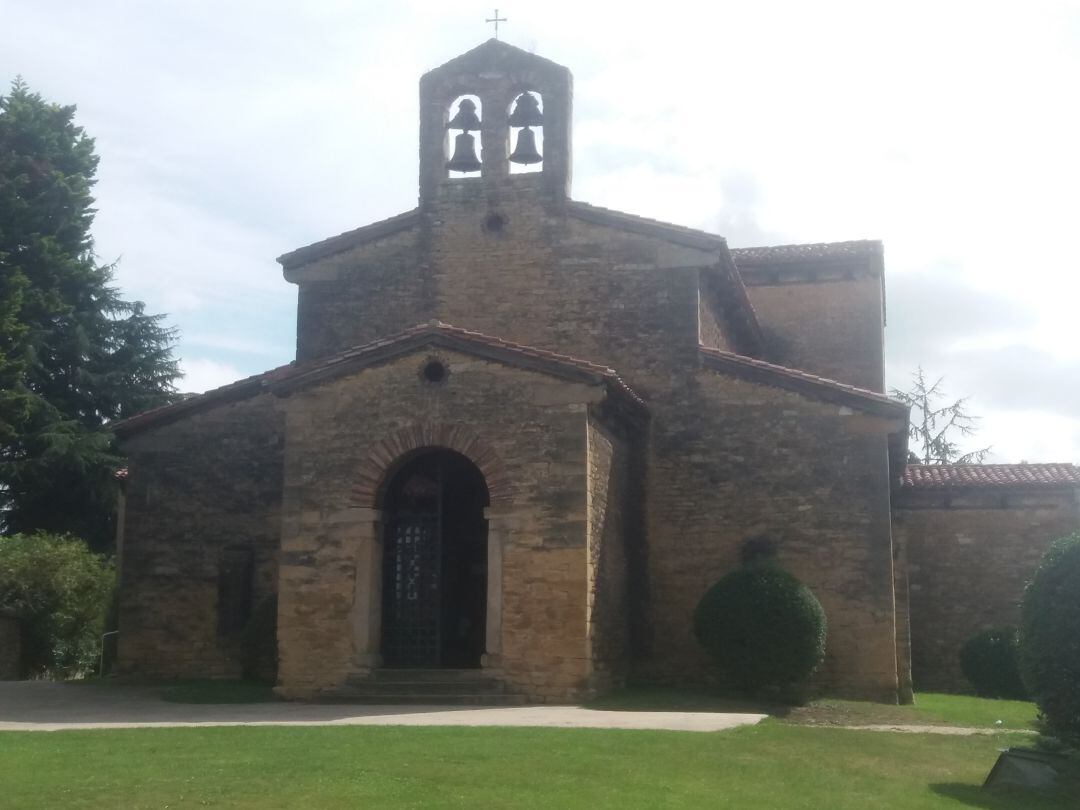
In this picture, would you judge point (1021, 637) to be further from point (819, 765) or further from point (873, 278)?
point (873, 278)

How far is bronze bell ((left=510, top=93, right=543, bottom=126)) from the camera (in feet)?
68.4

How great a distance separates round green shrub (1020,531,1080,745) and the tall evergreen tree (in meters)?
27.7

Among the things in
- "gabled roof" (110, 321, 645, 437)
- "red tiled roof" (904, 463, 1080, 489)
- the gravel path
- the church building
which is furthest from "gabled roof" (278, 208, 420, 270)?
"red tiled roof" (904, 463, 1080, 489)

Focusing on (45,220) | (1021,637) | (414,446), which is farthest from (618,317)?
(45,220)

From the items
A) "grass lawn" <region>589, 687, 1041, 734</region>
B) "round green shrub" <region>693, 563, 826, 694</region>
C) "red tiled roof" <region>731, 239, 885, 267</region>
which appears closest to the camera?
"grass lawn" <region>589, 687, 1041, 734</region>

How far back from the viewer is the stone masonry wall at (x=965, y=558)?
2384 cm

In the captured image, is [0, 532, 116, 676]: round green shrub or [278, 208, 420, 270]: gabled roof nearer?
[278, 208, 420, 270]: gabled roof

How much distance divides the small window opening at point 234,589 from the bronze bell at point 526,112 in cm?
858

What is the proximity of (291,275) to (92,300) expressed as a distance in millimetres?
18557

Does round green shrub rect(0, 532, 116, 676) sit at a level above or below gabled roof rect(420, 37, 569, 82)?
below

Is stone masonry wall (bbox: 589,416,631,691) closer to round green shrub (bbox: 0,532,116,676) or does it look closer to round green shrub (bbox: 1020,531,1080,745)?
round green shrub (bbox: 1020,531,1080,745)

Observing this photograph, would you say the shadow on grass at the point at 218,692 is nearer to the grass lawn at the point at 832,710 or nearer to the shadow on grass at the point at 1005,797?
the grass lawn at the point at 832,710

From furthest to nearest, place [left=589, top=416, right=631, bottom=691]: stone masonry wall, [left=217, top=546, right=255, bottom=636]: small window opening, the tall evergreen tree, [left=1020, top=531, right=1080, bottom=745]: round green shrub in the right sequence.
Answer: the tall evergreen tree, [left=217, top=546, right=255, bottom=636]: small window opening, [left=589, top=416, right=631, bottom=691]: stone masonry wall, [left=1020, top=531, right=1080, bottom=745]: round green shrub

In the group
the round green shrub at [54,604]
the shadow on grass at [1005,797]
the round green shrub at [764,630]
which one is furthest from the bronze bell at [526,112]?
the round green shrub at [54,604]
